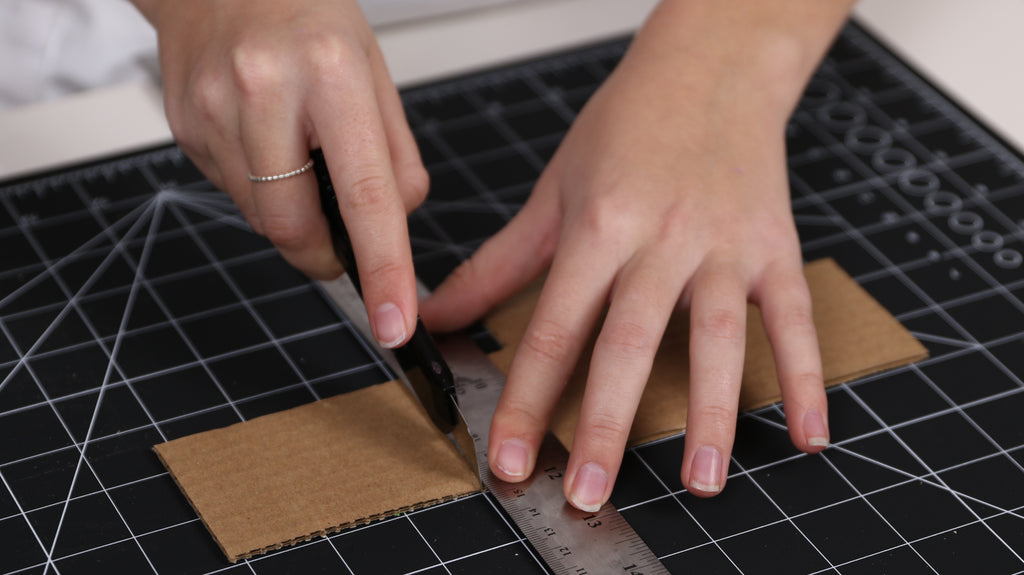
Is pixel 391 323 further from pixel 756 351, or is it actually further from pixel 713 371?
pixel 756 351

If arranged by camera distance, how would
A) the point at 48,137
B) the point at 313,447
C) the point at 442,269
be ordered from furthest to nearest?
the point at 48,137 → the point at 442,269 → the point at 313,447

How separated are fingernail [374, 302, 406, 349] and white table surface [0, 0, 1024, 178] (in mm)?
→ 603

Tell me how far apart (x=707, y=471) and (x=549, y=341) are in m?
0.19

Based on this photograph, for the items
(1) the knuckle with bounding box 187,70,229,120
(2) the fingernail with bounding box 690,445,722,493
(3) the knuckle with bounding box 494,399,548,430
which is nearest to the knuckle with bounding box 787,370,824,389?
(2) the fingernail with bounding box 690,445,722,493

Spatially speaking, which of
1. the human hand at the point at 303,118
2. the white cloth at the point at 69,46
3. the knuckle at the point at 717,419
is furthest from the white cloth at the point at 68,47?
the knuckle at the point at 717,419

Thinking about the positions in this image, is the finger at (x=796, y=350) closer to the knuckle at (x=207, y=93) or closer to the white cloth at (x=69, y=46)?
the knuckle at (x=207, y=93)

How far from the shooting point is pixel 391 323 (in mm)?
981

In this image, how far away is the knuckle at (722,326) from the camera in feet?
3.49

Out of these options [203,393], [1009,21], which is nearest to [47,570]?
[203,393]

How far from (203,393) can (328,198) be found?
0.23 meters

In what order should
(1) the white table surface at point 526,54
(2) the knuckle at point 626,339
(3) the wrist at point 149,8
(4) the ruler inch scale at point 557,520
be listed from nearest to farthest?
1. (4) the ruler inch scale at point 557,520
2. (2) the knuckle at point 626,339
3. (3) the wrist at point 149,8
4. (1) the white table surface at point 526,54

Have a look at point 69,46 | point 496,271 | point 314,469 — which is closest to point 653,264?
point 496,271

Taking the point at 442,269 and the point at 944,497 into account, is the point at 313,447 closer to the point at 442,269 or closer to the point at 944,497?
the point at 442,269

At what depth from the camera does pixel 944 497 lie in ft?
3.34
